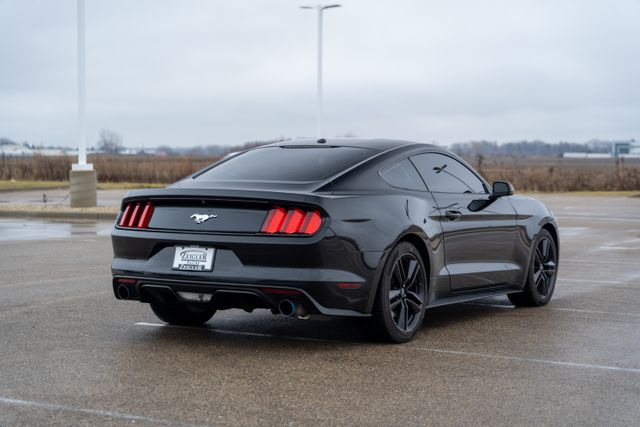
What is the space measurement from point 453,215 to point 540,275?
189 cm

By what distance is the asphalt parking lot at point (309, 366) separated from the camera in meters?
5.74

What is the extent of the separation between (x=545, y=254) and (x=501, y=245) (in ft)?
3.38

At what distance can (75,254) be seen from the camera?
14.8 m

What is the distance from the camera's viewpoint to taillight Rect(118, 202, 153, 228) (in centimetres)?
780

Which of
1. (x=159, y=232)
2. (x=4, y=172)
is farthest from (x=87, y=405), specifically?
(x=4, y=172)

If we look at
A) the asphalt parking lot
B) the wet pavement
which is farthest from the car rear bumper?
the wet pavement

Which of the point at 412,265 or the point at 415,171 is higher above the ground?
the point at 415,171

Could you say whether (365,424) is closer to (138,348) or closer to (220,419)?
(220,419)

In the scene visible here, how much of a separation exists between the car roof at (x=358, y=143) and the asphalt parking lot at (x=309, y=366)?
145cm

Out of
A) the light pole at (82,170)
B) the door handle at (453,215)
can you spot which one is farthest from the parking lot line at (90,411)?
the light pole at (82,170)

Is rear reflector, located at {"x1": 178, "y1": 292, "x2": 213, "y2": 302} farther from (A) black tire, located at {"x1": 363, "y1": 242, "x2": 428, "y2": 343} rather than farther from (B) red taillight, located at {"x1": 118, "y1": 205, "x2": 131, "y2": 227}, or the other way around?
(A) black tire, located at {"x1": 363, "y1": 242, "x2": 428, "y2": 343}

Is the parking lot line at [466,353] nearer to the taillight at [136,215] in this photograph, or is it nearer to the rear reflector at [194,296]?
the rear reflector at [194,296]

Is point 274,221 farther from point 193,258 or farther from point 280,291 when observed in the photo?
point 193,258

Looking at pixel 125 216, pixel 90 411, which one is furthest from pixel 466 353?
pixel 90 411
